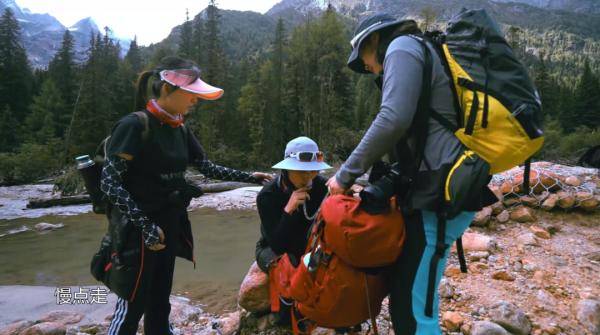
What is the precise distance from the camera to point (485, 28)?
1.42 meters

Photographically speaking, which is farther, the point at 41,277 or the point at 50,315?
the point at 41,277

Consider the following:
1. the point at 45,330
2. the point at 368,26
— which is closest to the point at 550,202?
the point at 368,26

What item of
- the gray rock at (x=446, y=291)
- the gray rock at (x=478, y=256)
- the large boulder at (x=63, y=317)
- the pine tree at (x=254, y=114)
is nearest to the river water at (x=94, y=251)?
the large boulder at (x=63, y=317)

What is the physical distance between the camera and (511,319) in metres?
2.59

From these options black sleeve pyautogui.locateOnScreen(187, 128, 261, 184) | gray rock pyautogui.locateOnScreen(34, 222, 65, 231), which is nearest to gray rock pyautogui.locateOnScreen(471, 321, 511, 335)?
black sleeve pyautogui.locateOnScreen(187, 128, 261, 184)

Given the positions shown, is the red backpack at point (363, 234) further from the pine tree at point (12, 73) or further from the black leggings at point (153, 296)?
the pine tree at point (12, 73)

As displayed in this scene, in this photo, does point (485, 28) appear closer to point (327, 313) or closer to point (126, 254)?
point (327, 313)

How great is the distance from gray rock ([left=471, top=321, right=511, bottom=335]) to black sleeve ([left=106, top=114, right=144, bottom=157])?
246cm

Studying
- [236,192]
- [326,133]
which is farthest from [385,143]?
[326,133]

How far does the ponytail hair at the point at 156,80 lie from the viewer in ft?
7.00

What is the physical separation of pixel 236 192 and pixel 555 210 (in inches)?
381

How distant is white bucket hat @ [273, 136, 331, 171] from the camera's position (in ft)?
7.95

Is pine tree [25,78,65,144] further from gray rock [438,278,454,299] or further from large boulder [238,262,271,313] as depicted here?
gray rock [438,278,454,299]

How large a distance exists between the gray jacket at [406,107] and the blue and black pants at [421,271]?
25 centimetres
